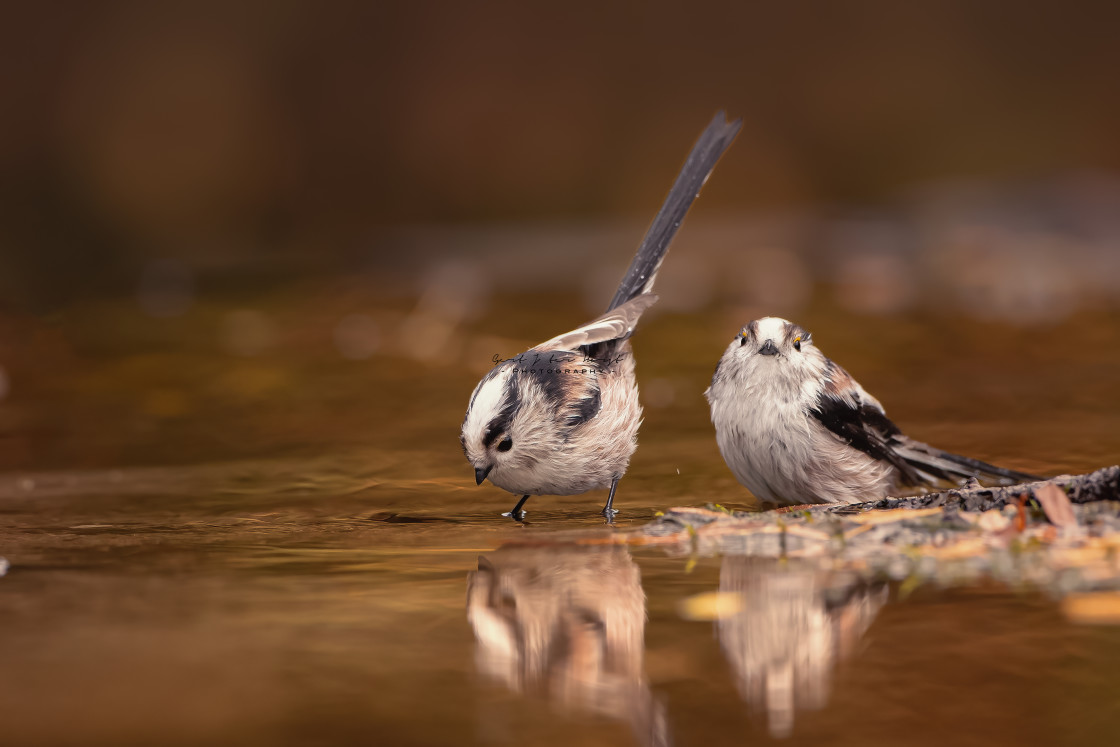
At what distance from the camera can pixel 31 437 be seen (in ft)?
17.7

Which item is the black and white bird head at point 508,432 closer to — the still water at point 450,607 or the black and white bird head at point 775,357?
the still water at point 450,607

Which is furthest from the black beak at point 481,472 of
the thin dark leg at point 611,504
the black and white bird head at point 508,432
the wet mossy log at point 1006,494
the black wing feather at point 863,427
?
the black wing feather at point 863,427

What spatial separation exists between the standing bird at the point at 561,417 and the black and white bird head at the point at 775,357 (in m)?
0.39

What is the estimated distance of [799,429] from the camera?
3.94m

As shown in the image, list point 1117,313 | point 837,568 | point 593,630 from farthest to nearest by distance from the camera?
point 1117,313
point 837,568
point 593,630

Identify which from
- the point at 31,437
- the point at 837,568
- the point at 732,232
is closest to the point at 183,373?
the point at 31,437

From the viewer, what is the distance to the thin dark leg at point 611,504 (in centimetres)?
378

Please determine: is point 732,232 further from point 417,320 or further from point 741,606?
point 741,606

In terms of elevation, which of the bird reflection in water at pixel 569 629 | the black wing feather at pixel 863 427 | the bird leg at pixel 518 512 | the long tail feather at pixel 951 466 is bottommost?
the bird reflection in water at pixel 569 629

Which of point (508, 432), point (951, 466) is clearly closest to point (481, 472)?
point (508, 432)

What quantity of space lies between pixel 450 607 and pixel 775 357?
172 centimetres

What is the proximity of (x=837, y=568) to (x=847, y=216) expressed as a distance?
30.7 feet

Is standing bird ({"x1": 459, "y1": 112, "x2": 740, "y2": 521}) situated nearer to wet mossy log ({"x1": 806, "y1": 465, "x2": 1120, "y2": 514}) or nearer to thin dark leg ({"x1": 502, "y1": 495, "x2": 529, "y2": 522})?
thin dark leg ({"x1": 502, "y1": 495, "x2": 529, "y2": 522})

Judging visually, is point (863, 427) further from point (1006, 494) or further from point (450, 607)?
point (450, 607)
